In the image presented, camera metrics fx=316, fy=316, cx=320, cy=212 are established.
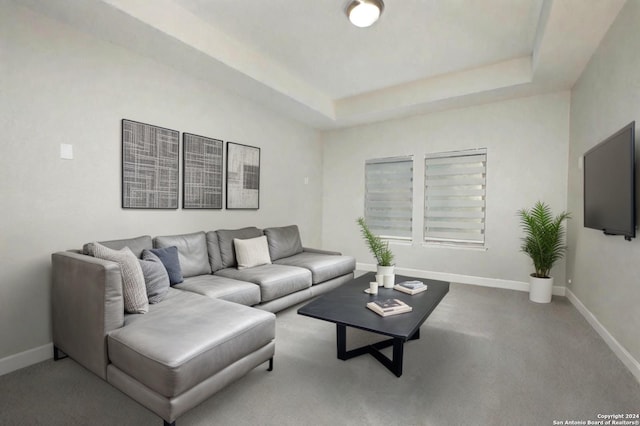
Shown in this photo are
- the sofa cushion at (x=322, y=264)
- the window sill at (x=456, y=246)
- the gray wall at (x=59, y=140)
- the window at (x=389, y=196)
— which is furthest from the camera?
the window at (x=389, y=196)

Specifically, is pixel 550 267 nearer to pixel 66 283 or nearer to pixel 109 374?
pixel 109 374

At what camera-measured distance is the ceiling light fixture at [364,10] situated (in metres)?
2.55

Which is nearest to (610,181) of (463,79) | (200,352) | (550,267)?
(550,267)

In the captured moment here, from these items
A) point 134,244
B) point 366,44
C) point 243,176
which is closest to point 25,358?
point 134,244

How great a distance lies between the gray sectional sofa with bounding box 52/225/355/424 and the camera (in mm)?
1553

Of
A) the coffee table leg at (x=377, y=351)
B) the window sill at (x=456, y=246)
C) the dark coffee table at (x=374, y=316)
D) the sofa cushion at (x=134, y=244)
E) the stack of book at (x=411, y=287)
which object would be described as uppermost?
the sofa cushion at (x=134, y=244)

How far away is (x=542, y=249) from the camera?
3.71 metres

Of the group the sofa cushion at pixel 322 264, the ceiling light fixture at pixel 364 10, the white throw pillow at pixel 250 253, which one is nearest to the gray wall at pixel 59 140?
the white throw pillow at pixel 250 253

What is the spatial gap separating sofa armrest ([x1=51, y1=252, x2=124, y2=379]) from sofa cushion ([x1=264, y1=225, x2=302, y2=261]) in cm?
219

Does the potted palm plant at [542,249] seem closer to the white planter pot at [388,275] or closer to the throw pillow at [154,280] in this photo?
the white planter pot at [388,275]

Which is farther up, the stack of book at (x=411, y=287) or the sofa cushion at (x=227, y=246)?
the sofa cushion at (x=227, y=246)

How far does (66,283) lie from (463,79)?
15.1ft

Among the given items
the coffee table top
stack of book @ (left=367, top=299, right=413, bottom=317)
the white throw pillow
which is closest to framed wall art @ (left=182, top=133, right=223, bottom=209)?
the white throw pillow

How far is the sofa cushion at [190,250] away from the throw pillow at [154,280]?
59cm
